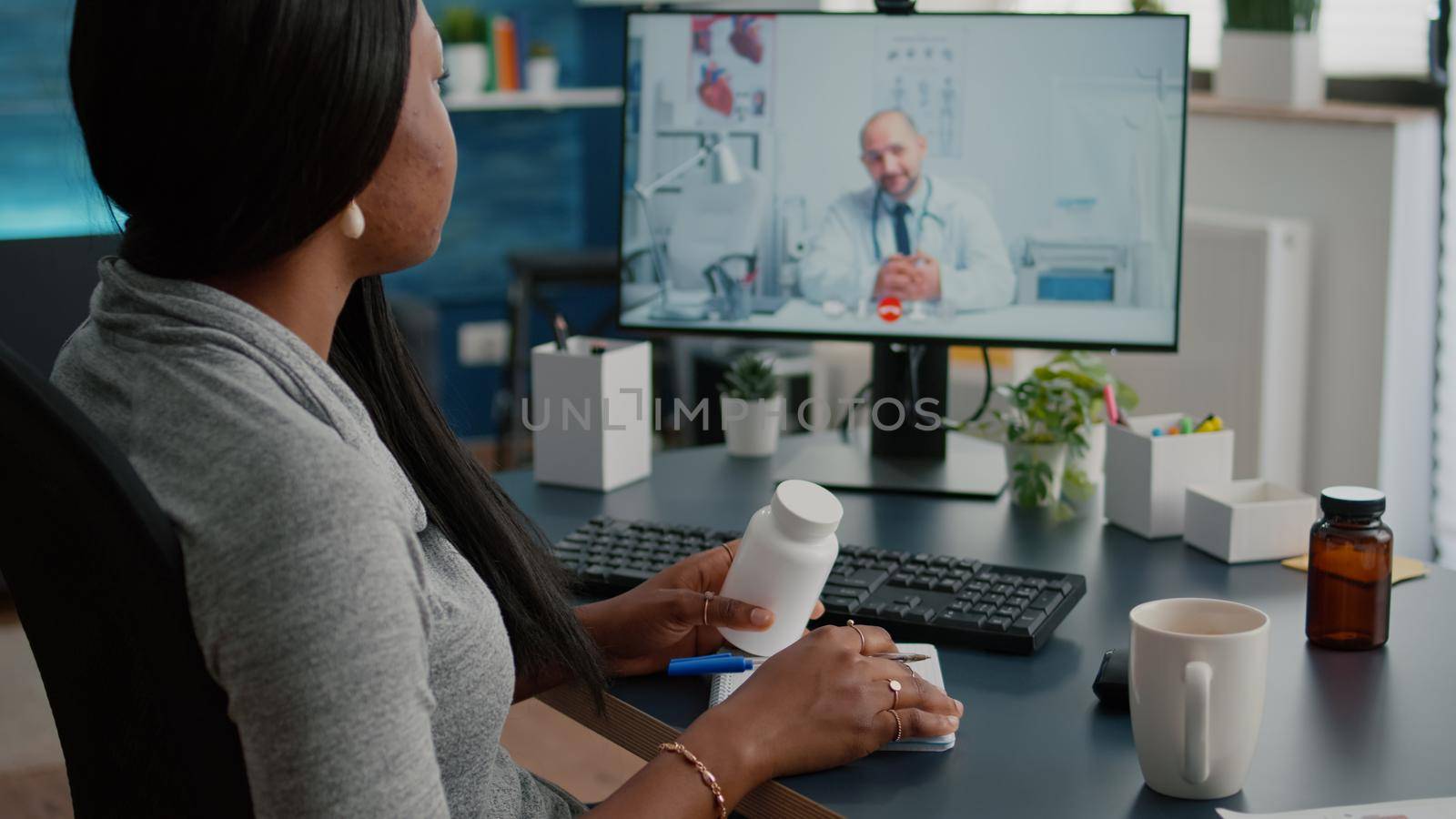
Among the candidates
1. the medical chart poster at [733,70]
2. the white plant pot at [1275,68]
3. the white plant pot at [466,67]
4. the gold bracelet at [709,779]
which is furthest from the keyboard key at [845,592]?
the white plant pot at [466,67]

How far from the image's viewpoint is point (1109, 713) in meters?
1.02

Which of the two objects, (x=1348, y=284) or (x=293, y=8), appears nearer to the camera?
(x=293, y=8)

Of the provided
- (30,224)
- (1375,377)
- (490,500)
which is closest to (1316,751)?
(490,500)

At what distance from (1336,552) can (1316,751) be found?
0.72 ft

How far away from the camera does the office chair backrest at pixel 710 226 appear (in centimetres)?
163

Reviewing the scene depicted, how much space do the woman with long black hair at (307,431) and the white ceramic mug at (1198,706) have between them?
134 millimetres

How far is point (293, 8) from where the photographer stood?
0.78 meters

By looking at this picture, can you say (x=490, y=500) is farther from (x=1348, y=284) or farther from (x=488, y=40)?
(x=488, y=40)

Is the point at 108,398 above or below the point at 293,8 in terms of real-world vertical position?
below

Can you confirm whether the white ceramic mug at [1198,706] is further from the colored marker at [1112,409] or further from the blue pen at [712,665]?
the colored marker at [1112,409]

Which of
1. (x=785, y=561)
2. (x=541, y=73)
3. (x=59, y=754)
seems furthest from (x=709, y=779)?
(x=541, y=73)

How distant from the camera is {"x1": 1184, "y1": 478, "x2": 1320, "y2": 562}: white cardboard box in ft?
4.37

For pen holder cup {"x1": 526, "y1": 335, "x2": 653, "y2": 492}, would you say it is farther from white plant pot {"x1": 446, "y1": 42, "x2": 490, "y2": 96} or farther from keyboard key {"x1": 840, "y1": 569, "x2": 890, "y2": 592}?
white plant pot {"x1": 446, "y1": 42, "x2": 490, "y2": 96}

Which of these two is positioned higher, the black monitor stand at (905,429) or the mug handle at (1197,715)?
the black monitor stand at (905,429)
